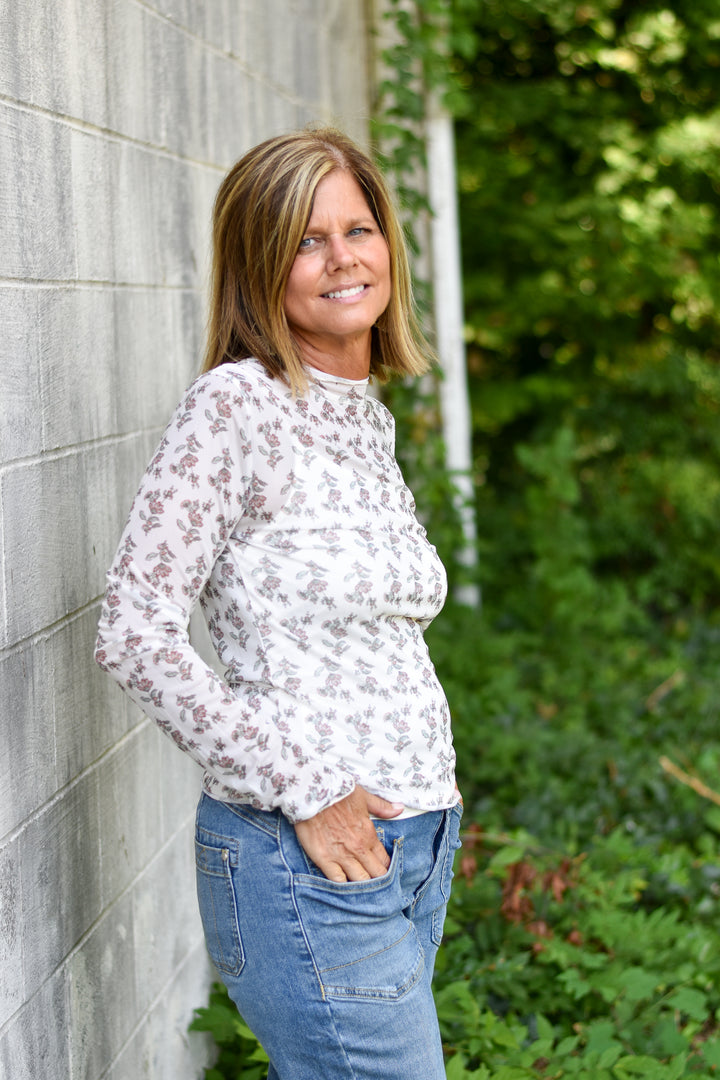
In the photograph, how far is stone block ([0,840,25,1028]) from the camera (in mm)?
1577

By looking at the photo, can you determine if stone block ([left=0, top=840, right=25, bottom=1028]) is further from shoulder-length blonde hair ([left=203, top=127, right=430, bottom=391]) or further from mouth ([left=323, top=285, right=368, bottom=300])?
mouth ([left=323, top=285, right=368, bottom=300])

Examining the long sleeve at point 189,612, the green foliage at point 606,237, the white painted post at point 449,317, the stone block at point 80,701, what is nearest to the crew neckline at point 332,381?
the long sleeve at point 189,612

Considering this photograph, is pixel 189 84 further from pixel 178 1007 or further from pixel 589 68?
pixel 589 68

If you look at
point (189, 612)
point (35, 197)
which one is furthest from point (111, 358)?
point (189, 612)

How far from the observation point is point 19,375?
167 cm

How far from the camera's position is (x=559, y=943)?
305 centimetres

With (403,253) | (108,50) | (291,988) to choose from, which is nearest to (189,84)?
(108,50)

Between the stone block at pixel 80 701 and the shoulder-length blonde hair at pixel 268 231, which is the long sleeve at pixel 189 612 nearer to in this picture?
the shoulder-length blonde hair at pixel 268 231

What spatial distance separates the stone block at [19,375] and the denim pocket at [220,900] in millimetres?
629

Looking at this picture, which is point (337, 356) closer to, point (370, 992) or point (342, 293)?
point (342, 293)

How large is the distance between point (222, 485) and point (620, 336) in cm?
640

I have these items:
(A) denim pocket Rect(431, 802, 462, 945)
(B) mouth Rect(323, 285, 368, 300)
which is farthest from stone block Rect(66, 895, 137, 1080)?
(B) mouth Rect(323, 285, 368, 300)

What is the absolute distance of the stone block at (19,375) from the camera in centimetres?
162

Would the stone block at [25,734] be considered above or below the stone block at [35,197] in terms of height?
below
